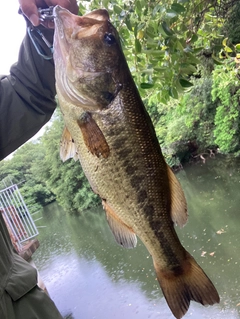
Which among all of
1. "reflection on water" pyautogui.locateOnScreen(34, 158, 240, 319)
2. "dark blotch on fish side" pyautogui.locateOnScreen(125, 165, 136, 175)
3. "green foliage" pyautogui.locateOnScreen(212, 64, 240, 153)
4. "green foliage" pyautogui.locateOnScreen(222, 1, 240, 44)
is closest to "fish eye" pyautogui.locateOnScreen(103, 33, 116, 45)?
"dark blotch on fish side" pyautogui.locateOnScreen(125, 165, 136, 175)

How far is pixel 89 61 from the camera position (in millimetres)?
1408

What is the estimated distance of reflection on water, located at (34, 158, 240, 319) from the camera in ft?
22.5

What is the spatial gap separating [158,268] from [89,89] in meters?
0.79

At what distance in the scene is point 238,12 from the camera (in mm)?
11312

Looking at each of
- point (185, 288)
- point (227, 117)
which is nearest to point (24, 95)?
point (185, 288)

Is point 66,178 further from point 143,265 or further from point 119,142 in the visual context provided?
point 119,142

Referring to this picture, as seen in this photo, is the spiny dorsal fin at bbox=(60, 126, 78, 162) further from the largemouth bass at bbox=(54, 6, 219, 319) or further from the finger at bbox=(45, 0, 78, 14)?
→ the finger at bbox=(45, 0, 78, 14)

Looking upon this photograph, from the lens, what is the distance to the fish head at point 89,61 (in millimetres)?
1353

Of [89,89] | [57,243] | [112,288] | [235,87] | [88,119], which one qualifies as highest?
[89,89]

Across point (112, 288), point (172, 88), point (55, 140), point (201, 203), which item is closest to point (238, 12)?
point (201, 203)

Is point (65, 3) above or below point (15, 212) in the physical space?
above

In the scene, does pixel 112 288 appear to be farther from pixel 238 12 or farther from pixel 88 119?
pixel 238 12

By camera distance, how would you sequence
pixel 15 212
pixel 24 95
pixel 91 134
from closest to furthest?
pixel 91 134, pixel 24 95, pixel 15 212

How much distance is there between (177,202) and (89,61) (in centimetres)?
66
